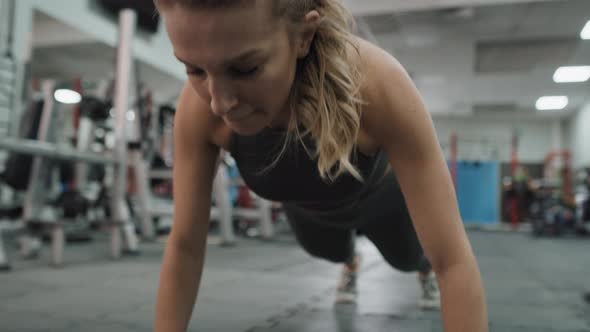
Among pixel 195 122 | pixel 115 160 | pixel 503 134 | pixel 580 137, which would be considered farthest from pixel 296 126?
pixel 503 134

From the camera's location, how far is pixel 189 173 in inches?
32.3

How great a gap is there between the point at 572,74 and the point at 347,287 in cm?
788

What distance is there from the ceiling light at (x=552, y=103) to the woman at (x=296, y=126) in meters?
10.3

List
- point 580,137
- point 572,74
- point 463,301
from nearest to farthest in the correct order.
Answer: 1. point 463,301
2. point 572,74
3. point 580,137

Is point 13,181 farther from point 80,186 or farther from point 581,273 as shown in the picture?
point 581,273

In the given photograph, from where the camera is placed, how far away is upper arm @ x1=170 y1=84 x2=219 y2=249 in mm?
808

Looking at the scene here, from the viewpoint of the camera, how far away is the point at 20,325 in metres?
1.25

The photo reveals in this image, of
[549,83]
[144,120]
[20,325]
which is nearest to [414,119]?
[20,325]

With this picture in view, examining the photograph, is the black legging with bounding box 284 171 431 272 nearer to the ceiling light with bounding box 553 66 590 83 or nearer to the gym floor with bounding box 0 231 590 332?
the gym floor with bounding box 0 231 590 332

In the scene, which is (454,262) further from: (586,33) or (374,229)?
(586,33)

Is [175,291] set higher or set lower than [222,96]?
lower

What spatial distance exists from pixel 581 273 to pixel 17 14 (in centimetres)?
519

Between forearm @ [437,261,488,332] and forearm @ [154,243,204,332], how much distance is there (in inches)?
17.2

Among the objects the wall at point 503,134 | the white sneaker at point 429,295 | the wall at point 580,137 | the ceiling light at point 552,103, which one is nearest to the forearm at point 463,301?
the white sneaker at point 429,295
